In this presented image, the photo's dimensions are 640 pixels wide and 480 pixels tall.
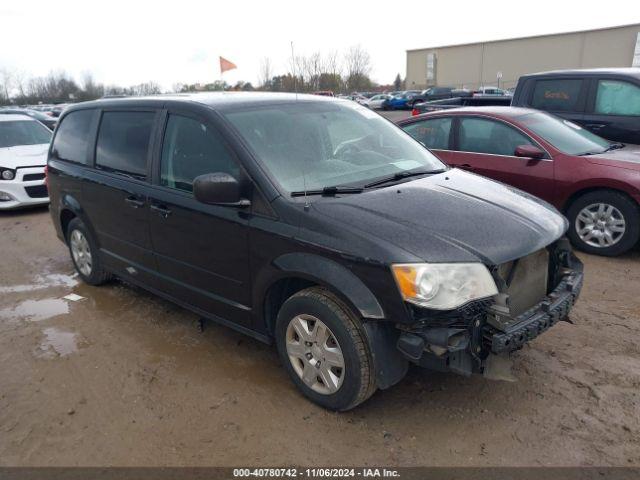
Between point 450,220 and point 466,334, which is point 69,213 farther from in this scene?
point 466,334

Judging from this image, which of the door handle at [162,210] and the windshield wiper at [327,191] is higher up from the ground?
the windshield wiper at [327,191]

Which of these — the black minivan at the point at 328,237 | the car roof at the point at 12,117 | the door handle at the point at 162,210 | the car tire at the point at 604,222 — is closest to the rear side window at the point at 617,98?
the car tire at the point at 604,222

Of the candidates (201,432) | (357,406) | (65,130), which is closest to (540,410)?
(357,406)

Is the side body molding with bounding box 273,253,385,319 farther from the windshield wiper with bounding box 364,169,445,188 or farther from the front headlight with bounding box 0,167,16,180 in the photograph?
the front headlight with bounding box 0,167,16,180

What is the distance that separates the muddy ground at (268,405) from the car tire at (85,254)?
714mm

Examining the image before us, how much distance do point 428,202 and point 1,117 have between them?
10050mm

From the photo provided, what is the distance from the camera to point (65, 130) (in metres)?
5.13

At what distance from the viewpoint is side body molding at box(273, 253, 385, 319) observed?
2578 millimetres

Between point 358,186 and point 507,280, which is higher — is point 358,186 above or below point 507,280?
above

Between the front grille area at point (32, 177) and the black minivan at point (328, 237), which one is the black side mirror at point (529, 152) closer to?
the black minivan at point (328, 237)

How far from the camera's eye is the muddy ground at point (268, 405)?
2.69 m

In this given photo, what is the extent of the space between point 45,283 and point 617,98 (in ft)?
24.3

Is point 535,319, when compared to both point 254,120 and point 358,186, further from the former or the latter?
point 254,120

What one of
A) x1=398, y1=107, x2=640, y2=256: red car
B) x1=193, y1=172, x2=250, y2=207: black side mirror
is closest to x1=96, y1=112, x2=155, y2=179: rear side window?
x1=193, y1=172, x2=250, y2=207: black side mirror
